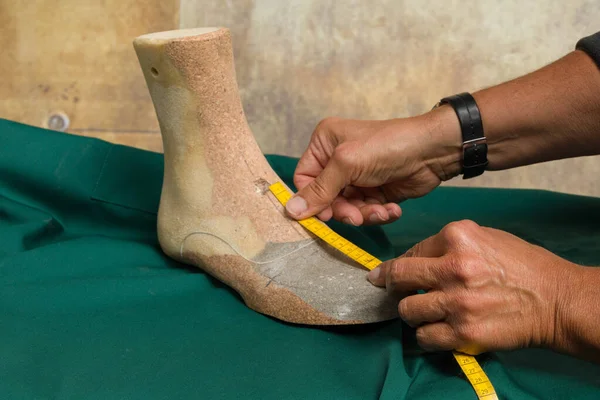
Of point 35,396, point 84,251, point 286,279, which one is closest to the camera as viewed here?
point 35,396

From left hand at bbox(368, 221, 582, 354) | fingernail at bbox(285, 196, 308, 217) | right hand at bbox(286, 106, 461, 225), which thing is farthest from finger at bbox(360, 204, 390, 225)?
left hand at bbox(368, 221, 582, 354)

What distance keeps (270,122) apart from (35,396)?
6.60 feet

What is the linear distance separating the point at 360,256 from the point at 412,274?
282 millimetres

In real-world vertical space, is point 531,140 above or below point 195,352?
above

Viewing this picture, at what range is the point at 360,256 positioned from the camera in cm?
146

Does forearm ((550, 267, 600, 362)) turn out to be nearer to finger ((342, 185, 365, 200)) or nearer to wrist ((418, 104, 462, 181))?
wrist ((418, 104, 462, 181))

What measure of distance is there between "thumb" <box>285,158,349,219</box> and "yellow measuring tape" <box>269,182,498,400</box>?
0.07 ft

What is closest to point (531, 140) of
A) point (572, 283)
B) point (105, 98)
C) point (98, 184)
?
point (572, 283)

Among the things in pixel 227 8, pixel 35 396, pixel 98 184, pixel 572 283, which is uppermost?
pixel 227 8

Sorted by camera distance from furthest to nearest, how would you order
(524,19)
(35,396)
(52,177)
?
(524,19)
(52,177)
(35,396)

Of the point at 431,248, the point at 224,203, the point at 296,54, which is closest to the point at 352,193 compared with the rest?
the point at 224,203

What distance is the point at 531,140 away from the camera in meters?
1.74

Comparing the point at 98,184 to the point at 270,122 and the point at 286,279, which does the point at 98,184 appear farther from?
the point at 270,122

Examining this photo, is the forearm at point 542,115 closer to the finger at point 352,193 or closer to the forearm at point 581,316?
the finger at point 352,193
